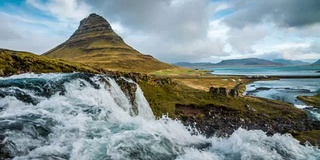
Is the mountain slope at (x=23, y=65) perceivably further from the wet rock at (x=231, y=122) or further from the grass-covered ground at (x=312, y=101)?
the grass-covered ground at (x=312, y=101)

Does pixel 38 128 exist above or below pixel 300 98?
above

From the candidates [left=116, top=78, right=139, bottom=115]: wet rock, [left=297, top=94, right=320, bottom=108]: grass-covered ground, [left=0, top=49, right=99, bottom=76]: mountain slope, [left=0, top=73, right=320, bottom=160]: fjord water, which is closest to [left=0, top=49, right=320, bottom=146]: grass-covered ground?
[left=0, top=49, right=99, bottom=76]: mountain slope

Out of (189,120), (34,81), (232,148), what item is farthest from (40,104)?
(189,120)

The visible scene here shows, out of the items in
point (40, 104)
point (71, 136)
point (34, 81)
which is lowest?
point (71, 136)

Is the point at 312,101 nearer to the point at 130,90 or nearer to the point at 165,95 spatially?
the point at 165,95

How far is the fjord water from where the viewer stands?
61.2ft

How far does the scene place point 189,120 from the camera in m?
47.4

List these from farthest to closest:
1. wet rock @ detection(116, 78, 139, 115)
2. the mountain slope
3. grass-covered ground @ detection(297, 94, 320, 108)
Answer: grass-covered ground @ detection(297, 94, 320, 108)
the mountain slope
wet rock @ detection(116, 78, 139, 115)

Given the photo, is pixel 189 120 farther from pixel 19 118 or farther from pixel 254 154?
pixel 19 118

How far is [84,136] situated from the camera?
2083 centimetres

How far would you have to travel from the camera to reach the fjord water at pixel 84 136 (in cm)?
1864

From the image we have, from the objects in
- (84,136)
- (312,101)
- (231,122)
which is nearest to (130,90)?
(231,122)

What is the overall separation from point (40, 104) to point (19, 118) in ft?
15.5

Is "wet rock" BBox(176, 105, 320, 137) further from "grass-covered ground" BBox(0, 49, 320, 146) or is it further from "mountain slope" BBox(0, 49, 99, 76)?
"mountain slope" BBox(0, 49, 99, 76)
